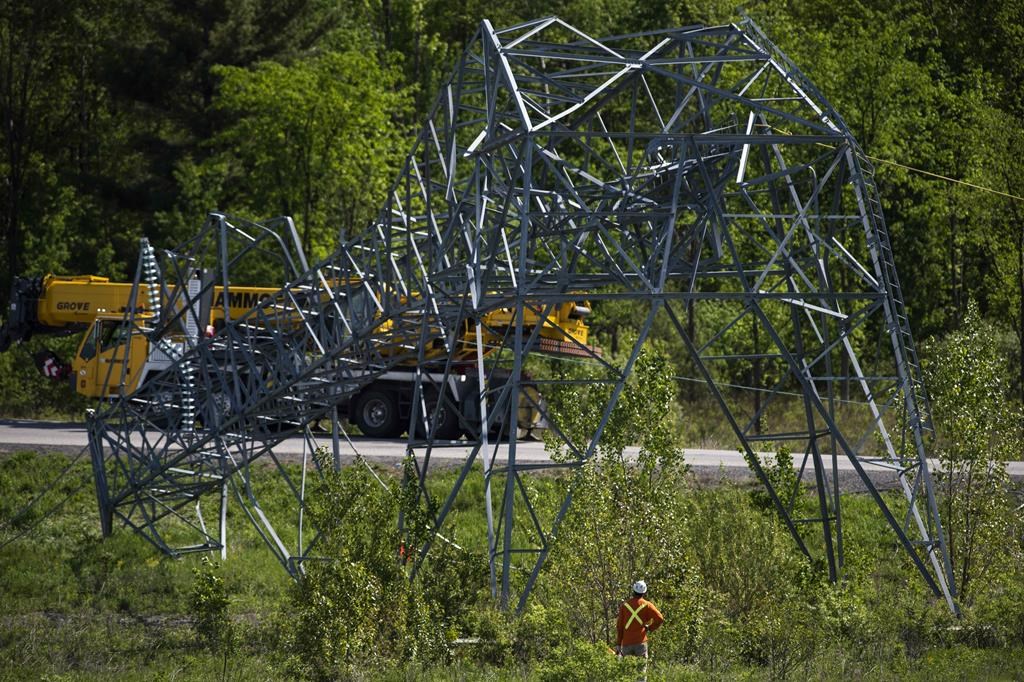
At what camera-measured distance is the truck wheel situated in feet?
107

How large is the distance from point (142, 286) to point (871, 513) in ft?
51.9

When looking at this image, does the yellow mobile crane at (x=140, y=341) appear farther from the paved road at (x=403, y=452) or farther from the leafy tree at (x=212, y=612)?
the leafy tree at (x=212, y=612)

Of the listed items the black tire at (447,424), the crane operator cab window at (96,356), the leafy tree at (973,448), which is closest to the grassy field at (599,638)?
the leafy tree at (973,448)

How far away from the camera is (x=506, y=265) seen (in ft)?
61.2

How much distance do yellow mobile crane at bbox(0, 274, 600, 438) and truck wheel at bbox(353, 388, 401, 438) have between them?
0.07ft

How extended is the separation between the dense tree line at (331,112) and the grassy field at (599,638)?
1504 cm

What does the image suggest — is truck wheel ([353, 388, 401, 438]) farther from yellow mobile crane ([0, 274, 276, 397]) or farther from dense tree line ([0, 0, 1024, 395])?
dense tree line ([0, 0, 1024, 395])

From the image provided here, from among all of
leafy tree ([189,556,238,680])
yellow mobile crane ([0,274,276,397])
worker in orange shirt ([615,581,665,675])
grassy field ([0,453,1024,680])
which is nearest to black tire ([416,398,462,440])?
yellow mobile crane ([0,274,276,397])

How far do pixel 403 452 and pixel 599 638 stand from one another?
43.6ft

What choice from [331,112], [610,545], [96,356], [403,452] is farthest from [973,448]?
[331,112]

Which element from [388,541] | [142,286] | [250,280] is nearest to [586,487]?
[388,541]

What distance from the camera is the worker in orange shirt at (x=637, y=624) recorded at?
1470cm

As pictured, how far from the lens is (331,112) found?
125ft

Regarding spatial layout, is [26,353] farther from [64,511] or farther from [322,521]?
[322,521]
